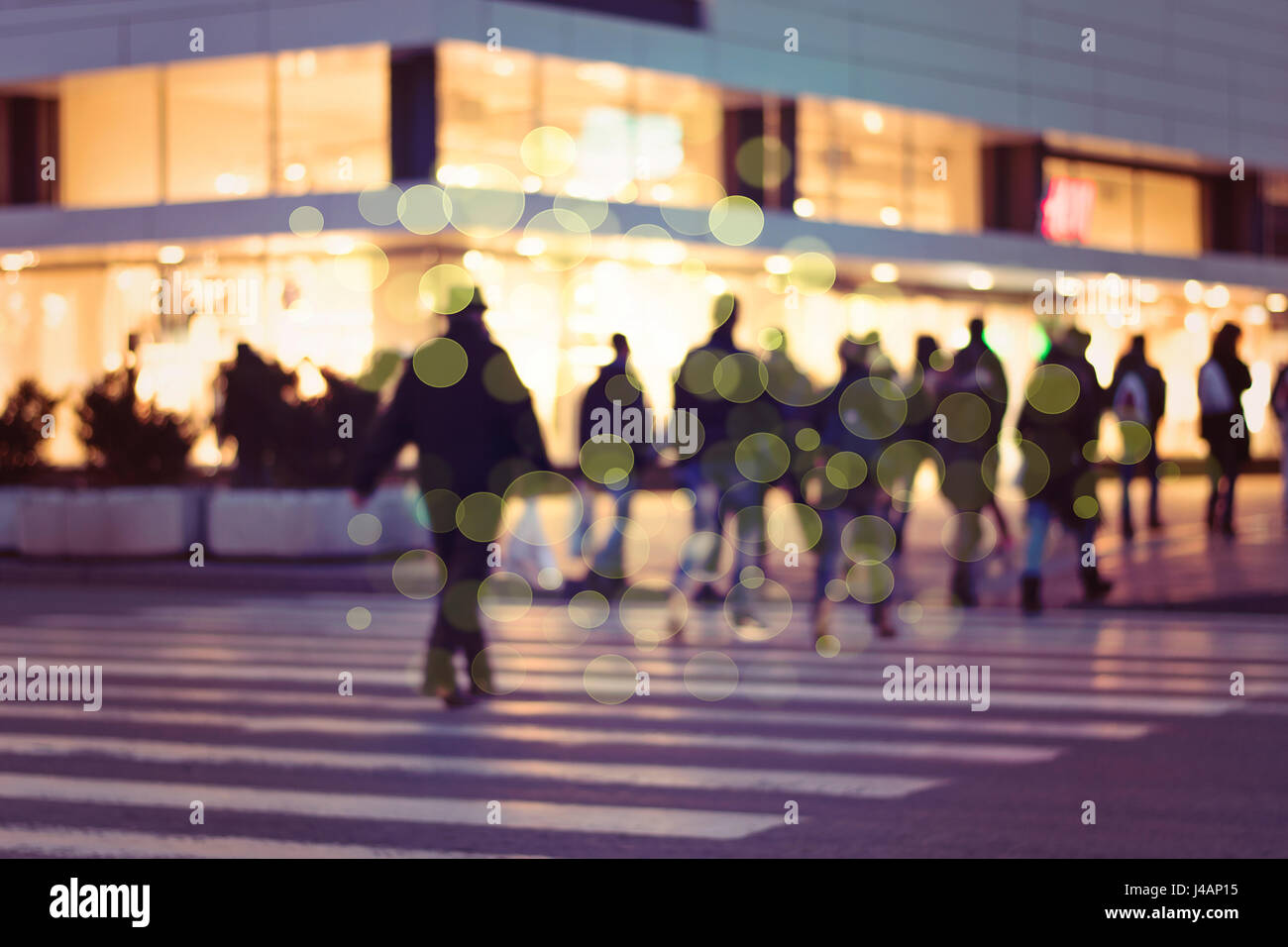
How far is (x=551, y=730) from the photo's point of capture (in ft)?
29.3

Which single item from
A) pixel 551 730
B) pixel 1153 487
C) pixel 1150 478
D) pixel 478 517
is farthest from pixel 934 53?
pixel 551 730

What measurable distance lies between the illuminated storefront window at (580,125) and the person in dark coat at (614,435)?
14890mm

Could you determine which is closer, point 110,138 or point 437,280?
point 437,280

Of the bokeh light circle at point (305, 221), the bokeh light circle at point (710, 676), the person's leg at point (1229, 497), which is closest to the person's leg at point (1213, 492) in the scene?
the person's leg at point (1229, 497)

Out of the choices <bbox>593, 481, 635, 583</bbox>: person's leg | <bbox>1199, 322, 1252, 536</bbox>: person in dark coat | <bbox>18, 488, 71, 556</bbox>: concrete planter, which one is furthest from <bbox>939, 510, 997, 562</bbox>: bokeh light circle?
<bbox>18, 488, 71, 556</bbox>: concrete planter

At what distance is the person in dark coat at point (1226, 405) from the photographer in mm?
19734

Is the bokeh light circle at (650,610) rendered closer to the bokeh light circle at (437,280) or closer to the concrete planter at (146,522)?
the concrete planter at (146,522)

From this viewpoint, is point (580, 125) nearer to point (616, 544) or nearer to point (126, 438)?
point (126, 438)

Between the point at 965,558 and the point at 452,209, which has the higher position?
the point at 452,209

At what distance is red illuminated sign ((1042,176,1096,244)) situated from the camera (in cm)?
4019

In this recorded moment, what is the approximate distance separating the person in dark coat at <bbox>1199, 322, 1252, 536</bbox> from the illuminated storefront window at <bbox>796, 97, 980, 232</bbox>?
15.7 m

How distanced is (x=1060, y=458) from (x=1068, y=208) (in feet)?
90.9

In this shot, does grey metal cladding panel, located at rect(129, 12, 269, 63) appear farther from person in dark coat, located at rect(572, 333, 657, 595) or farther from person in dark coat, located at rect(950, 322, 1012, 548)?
person in dark coat, located at rect(950, 322, 1012, 548)

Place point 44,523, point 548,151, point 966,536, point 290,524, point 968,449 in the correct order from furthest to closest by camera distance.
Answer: point 548,151 → point 44,523 → point 290,524 → point 968,449 → point 966,536
